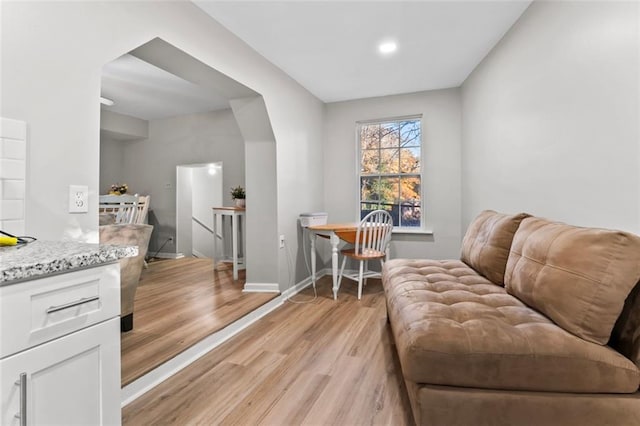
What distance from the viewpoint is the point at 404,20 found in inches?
97.3

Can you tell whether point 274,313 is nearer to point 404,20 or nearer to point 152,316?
point 152,316

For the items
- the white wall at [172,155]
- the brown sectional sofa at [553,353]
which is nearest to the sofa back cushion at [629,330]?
the brown sectional sofa at [553,353]

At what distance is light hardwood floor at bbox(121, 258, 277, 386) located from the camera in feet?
6.38

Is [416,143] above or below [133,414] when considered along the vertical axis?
above

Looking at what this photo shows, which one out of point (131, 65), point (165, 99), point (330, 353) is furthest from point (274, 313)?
point (165, 99)

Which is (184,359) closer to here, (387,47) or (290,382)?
(290,382)

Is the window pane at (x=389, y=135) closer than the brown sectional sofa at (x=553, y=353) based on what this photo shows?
No

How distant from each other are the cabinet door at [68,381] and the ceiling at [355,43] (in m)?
2.26

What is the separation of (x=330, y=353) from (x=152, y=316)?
1.56 metres

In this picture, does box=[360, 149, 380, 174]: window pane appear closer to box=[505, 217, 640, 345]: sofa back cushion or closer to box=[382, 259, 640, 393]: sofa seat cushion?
box=[505, 217, 640, 345]: sofa back cushion

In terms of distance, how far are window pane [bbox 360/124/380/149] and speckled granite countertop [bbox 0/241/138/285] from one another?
12.1 ft

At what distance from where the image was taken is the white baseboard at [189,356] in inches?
65.9

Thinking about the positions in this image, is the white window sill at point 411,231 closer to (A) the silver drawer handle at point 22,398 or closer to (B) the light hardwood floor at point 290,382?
(B) the light hardwood floor at point 290,382

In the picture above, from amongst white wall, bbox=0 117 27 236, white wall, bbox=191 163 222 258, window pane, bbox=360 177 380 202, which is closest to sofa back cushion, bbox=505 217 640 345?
white wall, bbox=0 117 27 236
